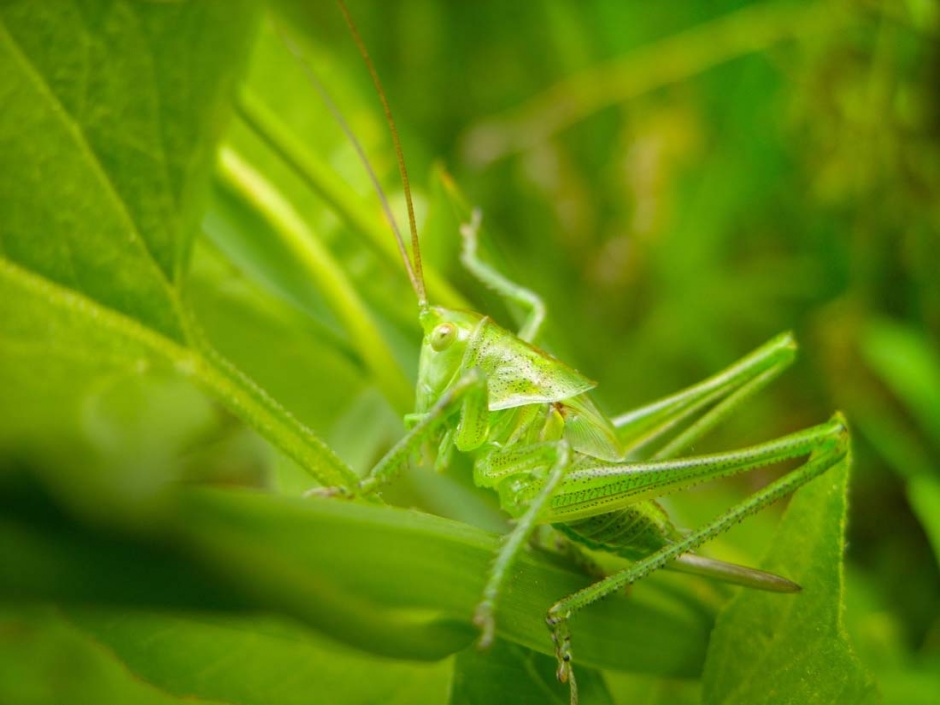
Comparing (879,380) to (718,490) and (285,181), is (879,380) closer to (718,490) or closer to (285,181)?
(718,490)

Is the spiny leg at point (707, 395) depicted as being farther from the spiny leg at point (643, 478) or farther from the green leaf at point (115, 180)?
the green leaf at point (115, 180)

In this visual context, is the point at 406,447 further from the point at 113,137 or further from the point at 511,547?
the point at 113,137

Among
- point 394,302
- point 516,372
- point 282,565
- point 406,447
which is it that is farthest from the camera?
point 394,302

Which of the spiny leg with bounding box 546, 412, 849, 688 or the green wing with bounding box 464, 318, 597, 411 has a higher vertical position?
the green wing with bounding box 464, 318, 597, 411

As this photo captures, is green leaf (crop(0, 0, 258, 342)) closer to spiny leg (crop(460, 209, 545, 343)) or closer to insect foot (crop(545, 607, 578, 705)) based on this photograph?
insect foot (crop(545, 607, 578, 705))

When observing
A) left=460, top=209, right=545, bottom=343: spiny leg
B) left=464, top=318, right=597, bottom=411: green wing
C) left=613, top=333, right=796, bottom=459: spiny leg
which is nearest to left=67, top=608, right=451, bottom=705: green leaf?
left=464, top=318, right=597, bottom=411: green wing

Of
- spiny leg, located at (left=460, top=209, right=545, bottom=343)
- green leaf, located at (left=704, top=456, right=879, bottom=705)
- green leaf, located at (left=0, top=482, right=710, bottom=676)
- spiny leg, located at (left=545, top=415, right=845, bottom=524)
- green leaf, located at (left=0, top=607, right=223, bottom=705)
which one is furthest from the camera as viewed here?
spiny leg, located at (left=460, top=209, right=545, bottom=343)

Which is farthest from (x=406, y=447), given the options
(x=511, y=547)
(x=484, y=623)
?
(x=484, y=623)

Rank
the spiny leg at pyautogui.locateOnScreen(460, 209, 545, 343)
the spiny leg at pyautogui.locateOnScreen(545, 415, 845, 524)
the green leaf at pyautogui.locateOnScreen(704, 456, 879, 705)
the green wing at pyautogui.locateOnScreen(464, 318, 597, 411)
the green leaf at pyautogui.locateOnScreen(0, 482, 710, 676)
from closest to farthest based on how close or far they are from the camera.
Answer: the green leaf at pyautogui.locateOnScreen(0, 482, 710, 676) < the green leaf at pyautogui.locateOnScreen(704, 456, 879, 705) < the spiny leg at pyautogui.locateOnScreen(545, 415, 845, 524) < the green wing at pyautogui.locateOnScreen(464, 318, 597, 411) < the spiny leg at pyautogui.locateOnScreen(460, 209, 545, 343)
